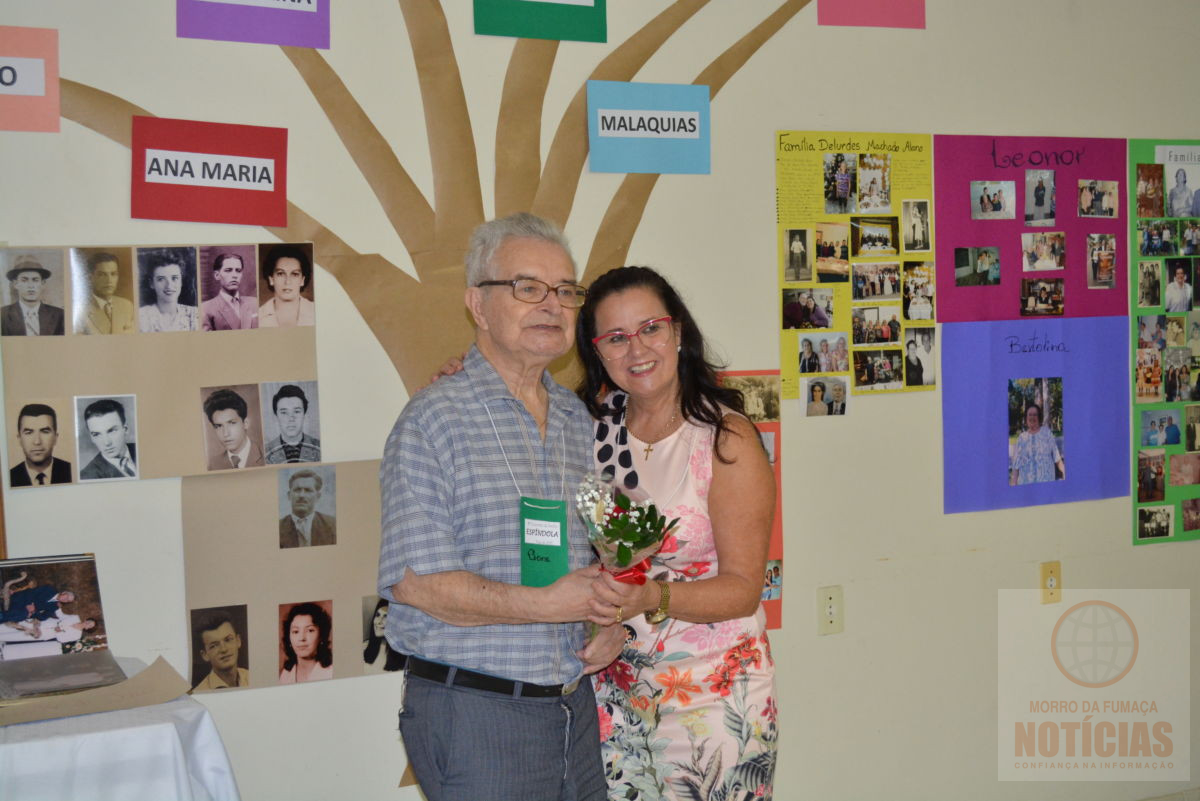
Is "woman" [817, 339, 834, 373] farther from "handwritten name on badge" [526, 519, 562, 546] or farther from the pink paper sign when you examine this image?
"handwritten name on badge" [526, 519, 562, 546]

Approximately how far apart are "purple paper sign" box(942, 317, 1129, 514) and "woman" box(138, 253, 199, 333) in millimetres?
2114

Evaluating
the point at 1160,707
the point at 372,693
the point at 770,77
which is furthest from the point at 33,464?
the point at 1160,707

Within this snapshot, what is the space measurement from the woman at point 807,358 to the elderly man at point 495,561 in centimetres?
111

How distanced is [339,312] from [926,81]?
1.86 metres

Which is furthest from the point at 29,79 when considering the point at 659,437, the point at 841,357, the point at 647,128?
the point at 841,357

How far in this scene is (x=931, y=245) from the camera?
114 inches

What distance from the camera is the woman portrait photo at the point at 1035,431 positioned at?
3033 mm

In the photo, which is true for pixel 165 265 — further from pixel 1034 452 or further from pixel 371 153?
pixel 1034 452

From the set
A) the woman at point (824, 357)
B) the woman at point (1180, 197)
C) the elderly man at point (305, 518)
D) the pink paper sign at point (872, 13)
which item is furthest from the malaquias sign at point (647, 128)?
the woman at point (1180, 197)

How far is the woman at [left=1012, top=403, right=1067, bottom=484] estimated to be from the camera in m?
3.04

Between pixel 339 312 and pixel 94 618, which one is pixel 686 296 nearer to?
pixel 339 312

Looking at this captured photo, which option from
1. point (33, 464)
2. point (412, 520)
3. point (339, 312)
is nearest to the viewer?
point (412, 520)

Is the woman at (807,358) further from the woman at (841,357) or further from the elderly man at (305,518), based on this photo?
the elderly man at (305,518)

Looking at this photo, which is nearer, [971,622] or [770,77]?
[770,77]
